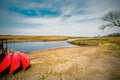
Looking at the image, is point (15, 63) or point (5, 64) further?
point (15, 63)

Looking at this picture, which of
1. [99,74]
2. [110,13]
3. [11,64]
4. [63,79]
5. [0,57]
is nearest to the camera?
[63,79]

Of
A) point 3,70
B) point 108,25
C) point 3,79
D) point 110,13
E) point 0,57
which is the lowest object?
point 3,79

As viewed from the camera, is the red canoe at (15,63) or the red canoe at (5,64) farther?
the red canoe at (15,63)

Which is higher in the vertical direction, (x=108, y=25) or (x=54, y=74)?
(x=108, y=25)

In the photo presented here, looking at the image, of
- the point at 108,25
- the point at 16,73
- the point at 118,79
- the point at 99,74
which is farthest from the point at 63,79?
the point at 108,25

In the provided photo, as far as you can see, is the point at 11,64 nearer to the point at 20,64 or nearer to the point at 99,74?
the point at 20,64

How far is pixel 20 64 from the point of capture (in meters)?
9.77

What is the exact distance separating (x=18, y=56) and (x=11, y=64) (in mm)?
1145

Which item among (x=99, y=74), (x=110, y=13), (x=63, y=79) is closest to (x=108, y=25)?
(x=110, y=13)

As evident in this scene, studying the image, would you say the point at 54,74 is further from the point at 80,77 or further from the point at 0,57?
the point at 0,57

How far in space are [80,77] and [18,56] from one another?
6.60 metres

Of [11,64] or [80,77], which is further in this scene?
[11,64]

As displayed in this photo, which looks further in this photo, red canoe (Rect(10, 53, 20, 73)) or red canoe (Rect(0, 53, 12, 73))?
red canoe (Rect(10, 53, 20, 73))

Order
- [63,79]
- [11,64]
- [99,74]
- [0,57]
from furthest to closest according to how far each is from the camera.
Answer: [0,57] < [11,64] < [99,74] < [63,79]
